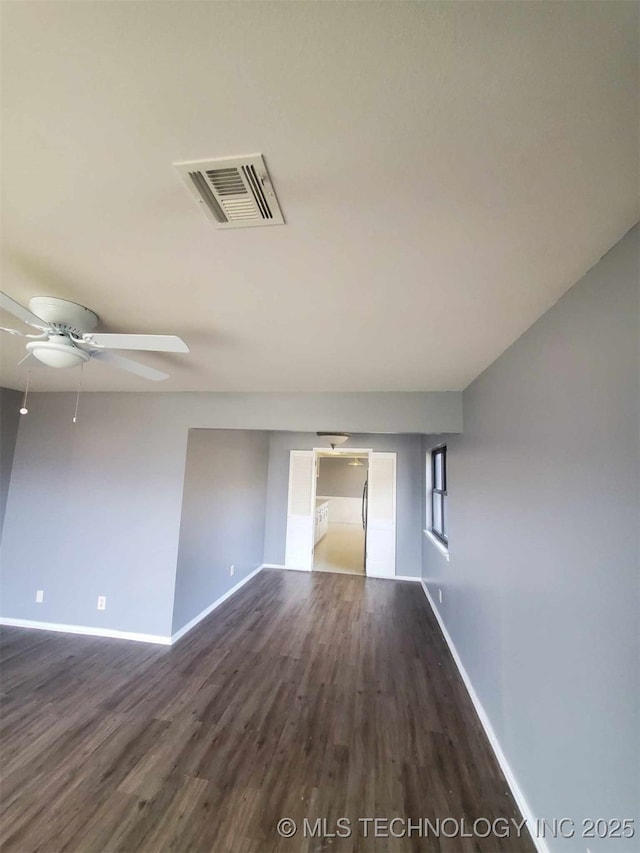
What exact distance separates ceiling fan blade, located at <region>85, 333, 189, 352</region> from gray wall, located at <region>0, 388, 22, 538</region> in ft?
10.7

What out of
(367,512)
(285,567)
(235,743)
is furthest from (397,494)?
(235,743)

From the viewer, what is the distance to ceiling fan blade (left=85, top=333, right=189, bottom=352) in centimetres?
149

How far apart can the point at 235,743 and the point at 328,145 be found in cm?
317

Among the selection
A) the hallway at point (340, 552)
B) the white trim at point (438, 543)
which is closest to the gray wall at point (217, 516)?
the hallway at point (340, 552)

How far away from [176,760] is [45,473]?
3.19m

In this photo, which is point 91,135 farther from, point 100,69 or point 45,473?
point 45,473

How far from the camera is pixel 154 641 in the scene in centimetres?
344

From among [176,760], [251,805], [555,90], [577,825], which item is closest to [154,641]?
[176,760]

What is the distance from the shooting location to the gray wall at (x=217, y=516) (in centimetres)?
365

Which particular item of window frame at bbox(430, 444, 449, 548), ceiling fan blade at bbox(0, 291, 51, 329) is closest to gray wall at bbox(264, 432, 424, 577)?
window frame at bbox(430, 444, 449, 548)

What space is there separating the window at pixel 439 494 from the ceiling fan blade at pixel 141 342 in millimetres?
3438

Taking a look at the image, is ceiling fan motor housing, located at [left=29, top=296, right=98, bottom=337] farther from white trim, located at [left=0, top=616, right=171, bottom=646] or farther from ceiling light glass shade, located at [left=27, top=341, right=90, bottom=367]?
A: white trim, located at [left=0, top=616, right=171, bottom=646]

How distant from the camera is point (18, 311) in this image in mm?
1312

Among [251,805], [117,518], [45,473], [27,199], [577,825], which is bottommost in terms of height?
[251,805]
